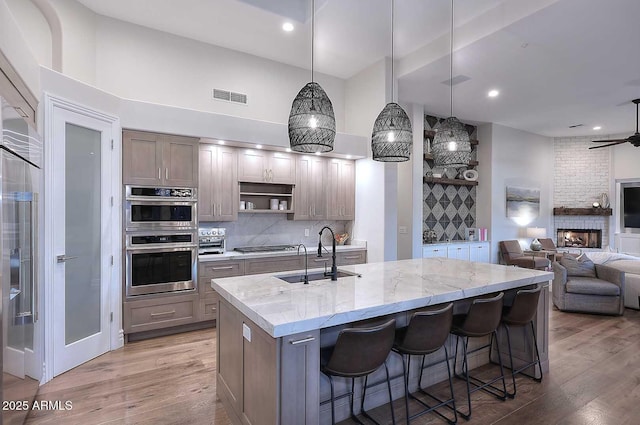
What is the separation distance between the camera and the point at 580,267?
17.3 feet

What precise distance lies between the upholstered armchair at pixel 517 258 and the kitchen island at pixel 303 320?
441cm

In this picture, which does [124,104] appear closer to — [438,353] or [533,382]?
[438,353]

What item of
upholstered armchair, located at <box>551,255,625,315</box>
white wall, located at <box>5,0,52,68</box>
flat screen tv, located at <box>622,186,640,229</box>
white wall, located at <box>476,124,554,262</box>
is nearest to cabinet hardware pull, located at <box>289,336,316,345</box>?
white wall, located at <box>5,0,52,68</box>

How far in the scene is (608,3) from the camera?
3266 mm

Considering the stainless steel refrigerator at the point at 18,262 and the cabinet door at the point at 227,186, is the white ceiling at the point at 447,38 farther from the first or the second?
the stainless steel refrigerator at the point at 18,262

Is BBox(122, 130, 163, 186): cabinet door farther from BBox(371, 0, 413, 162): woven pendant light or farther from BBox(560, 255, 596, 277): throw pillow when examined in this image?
BBox(560, 255, 596, 277): throw pillow

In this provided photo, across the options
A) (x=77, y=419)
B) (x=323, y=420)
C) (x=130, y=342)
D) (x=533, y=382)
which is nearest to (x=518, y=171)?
(x=533, y=382)

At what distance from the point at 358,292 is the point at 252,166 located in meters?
3.03

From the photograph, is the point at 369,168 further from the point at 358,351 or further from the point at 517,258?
the point at 517,258

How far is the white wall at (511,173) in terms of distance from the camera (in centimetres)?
757

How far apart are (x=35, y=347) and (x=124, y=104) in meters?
2.50

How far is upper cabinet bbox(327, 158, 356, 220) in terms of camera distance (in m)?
5.48

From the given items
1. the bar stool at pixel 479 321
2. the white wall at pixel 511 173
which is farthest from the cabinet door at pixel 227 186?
the white wall at pixel 511 173

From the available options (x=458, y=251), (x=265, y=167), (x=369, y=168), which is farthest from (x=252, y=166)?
(x=458, y=251)
